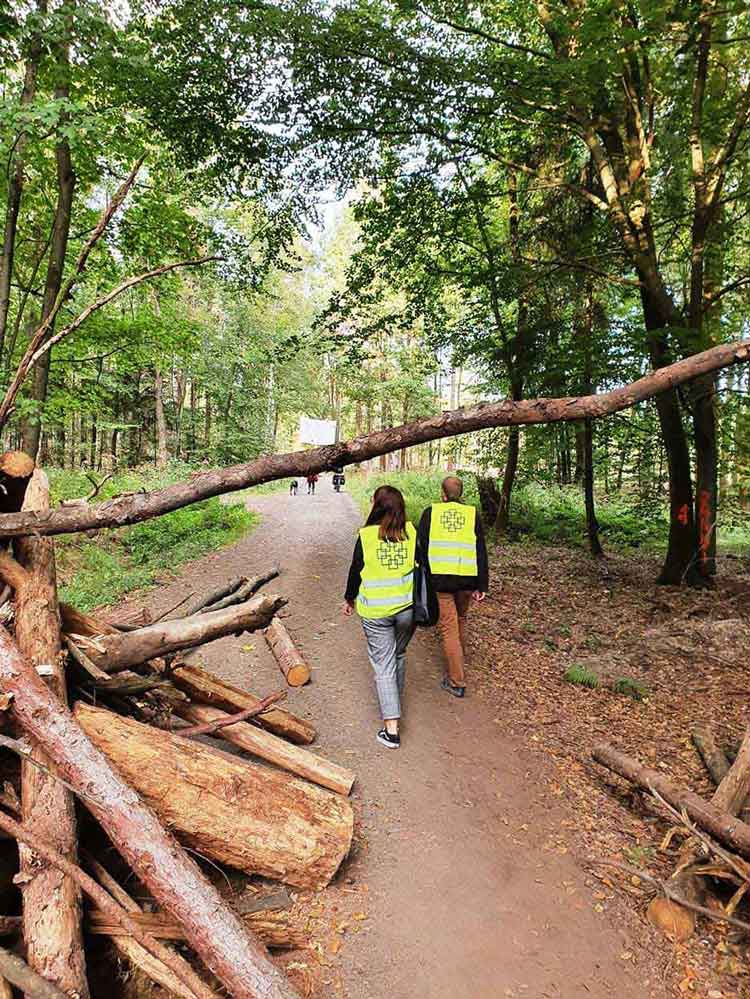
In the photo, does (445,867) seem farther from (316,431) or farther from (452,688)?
(316,431)

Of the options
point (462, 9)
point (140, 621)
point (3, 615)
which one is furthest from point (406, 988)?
point (462, 9)

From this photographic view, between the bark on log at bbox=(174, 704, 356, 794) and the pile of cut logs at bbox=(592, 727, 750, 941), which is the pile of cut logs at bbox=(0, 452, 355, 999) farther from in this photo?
the pile of cut logs at bbox=(592, 727, 750, 941)

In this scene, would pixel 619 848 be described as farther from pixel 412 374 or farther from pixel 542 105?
pixel 412 374

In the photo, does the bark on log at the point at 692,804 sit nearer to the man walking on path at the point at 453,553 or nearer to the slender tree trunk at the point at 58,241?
the man walking on path at the point at 453,553

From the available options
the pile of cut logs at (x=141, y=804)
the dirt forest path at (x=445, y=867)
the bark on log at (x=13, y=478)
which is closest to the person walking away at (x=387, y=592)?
the dirt forest path at (x=445, y=867)

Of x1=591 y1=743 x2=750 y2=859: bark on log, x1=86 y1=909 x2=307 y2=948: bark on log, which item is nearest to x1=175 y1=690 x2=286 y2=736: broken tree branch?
x1=86 y1=909 x2=307 y2=948: bark on log

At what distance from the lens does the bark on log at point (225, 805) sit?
9.14ft

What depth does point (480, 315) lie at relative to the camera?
13.7 m

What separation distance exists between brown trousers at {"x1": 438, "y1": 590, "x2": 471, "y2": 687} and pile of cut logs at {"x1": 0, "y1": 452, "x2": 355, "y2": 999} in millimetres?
2201

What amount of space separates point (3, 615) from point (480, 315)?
43.3 ft

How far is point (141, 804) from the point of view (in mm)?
2438

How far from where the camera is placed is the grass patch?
8797 millimetres

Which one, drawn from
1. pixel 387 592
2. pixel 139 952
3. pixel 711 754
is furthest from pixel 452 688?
pixel 139 952

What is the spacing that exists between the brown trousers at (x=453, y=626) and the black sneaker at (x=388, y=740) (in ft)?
4.32
